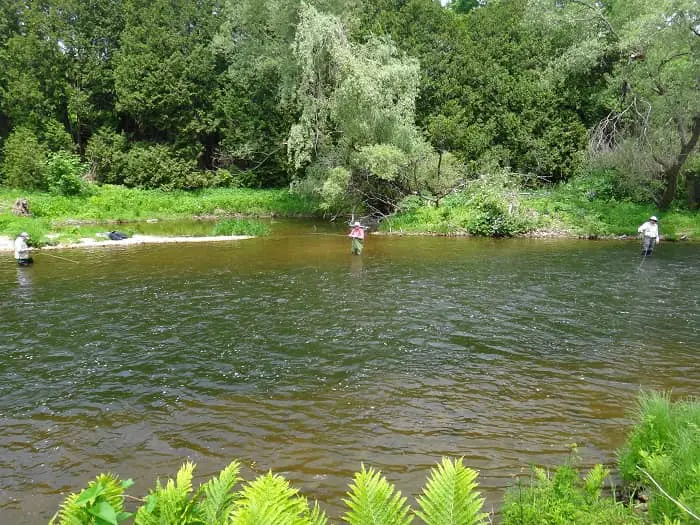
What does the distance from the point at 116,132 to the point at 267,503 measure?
47474 mm

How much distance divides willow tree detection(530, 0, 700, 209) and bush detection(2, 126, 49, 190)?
3478 cm

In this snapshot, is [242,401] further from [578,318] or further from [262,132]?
[262,132]

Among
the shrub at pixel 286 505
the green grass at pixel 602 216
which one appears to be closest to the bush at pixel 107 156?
the green grass at pixel 602 216

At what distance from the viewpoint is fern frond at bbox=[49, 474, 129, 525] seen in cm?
221

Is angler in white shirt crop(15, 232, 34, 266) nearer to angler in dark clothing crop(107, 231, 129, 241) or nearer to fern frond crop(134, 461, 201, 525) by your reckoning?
angler in dark clothing crop(107, 231, 129, 241)

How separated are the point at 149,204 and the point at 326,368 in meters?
32.3

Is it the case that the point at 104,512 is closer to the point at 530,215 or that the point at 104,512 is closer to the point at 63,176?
the point at 530,215

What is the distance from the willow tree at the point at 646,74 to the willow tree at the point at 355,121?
28.4ft

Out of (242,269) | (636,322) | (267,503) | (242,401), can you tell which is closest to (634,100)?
(636,322)

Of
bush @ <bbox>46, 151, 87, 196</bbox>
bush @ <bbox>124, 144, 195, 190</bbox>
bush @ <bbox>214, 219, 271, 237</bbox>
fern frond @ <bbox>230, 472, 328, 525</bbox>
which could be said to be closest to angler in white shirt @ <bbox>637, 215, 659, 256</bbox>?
bush @ <bbox>214, 219, 271, 237</bbox>

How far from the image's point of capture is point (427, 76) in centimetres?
3969

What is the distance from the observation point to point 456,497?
2.59 metres

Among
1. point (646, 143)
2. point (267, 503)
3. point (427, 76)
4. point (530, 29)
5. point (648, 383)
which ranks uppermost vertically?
point (530, 29)

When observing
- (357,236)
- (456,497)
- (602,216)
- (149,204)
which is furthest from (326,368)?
(149,204)
